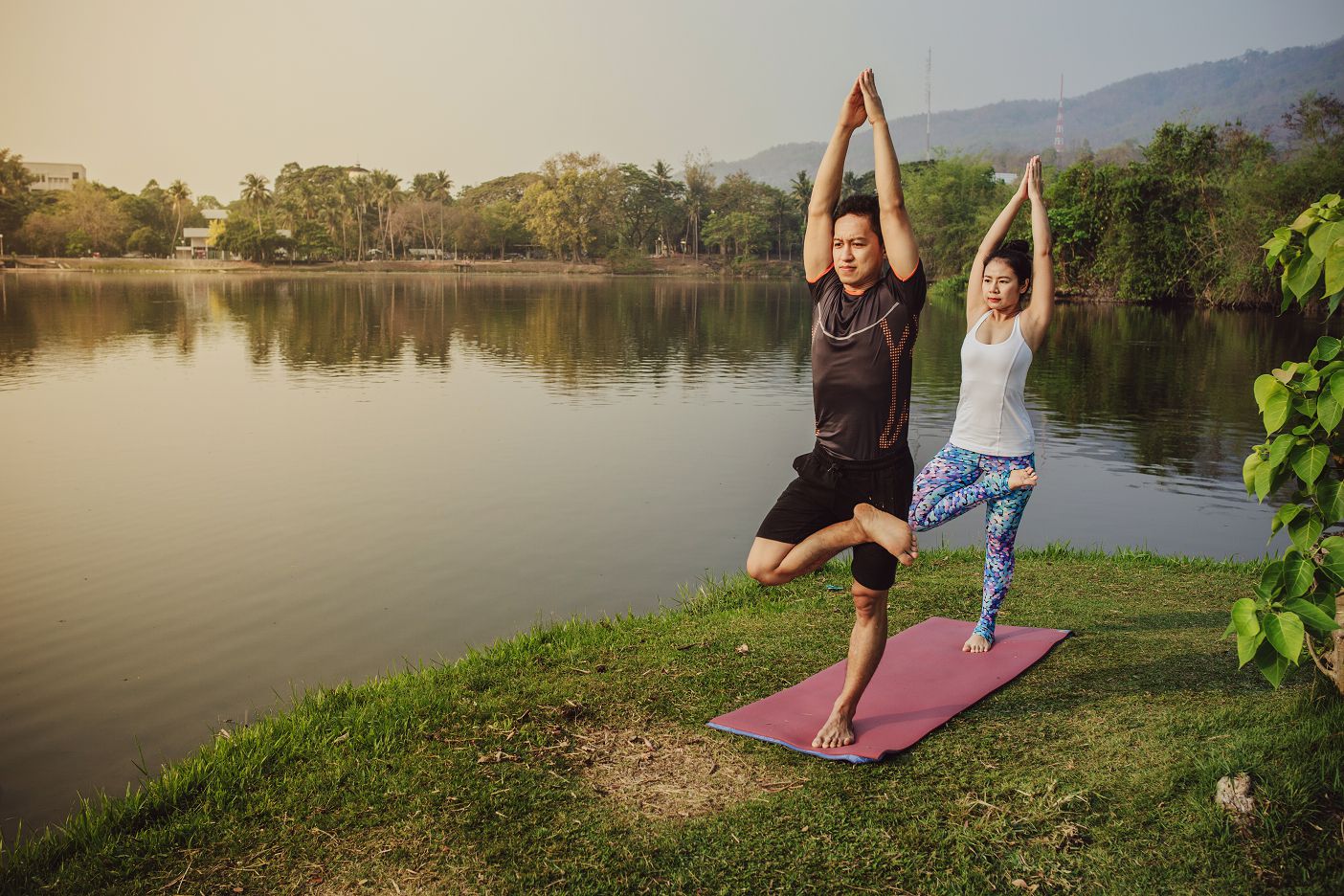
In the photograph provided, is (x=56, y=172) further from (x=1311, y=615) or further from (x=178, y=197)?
→ (x=1311, y=615)

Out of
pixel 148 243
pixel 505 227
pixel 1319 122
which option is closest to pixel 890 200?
pixel 1319 122

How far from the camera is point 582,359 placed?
25.0 meters

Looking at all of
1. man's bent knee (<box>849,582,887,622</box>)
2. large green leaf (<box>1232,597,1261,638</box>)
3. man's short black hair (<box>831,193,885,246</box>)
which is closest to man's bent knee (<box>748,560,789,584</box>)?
man's bent knee (<box>849,582,887,622</box>)

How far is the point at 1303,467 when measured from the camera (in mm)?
3588

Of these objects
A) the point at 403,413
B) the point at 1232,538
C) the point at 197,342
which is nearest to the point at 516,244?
the point at 197,342

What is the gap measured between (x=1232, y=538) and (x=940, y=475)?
20.0ft

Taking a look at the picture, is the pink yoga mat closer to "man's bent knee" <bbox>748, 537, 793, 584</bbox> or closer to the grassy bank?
the grassy bank

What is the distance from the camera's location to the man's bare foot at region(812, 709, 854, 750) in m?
4.30

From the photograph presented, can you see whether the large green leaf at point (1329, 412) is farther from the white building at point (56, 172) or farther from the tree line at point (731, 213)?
the white building at point (56, 172)

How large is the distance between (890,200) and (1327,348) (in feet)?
5.34

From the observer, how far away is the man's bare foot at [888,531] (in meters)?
4.05

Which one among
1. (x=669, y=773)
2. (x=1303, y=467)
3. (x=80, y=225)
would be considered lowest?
(x=669, y=773)

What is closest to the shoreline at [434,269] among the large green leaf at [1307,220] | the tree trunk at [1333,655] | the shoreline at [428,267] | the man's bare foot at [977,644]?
the shoreline at [428,267]

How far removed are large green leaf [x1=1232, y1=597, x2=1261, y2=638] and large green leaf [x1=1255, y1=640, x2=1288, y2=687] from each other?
0.11 m
